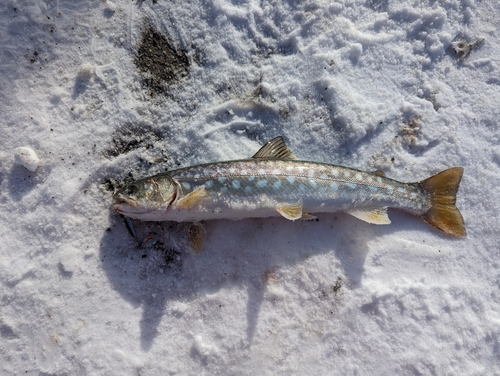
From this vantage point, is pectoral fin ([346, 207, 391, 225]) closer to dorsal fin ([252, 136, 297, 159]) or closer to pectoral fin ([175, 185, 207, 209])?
dorsal fin ([252, 136, 297, 159])

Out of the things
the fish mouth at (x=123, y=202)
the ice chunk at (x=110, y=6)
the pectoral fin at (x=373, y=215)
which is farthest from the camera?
the ice chunk at (x=110, y=6)

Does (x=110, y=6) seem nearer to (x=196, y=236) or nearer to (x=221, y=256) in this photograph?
(x=196, y=236)

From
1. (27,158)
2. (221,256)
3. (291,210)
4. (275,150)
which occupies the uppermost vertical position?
(275,150)

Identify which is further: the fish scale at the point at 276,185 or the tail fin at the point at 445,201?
the tail fin at the point at 445,201

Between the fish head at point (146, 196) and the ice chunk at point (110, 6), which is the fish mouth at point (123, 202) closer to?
the fish head at point (146, 196)

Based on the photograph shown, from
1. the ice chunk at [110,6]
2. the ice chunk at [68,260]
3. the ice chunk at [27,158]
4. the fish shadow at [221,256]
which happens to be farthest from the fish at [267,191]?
the ice chunk at [110,6]

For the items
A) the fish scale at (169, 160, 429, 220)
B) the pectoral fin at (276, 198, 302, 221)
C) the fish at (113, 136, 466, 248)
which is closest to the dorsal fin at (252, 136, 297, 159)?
the fish at (113, 136, 466, 248)

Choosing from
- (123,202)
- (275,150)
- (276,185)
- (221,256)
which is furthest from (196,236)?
(275,150)
